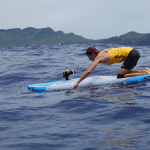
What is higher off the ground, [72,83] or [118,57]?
[118,57]

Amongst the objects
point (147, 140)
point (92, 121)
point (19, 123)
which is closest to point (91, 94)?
point (92, 121)

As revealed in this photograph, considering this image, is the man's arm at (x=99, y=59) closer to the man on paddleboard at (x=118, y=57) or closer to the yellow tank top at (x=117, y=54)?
the man on paddleboard at (x=118, y=57)

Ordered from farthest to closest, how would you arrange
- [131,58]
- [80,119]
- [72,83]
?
[72,83]
[131,58]
[80,119]

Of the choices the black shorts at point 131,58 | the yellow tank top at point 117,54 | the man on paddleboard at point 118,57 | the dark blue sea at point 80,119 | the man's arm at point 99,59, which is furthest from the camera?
the black shorts at point 131,58

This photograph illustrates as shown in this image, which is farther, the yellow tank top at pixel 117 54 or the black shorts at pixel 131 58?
the black shorts at pixel 131 58

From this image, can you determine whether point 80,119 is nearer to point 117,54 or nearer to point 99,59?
point 99,59

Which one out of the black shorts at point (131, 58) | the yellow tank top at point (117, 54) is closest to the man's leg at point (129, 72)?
the black shorts at point (131, 58)

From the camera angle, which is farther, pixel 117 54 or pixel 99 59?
pixel 117 54

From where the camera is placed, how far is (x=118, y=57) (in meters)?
7.85

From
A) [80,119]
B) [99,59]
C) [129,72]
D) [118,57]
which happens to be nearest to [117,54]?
[118,57]

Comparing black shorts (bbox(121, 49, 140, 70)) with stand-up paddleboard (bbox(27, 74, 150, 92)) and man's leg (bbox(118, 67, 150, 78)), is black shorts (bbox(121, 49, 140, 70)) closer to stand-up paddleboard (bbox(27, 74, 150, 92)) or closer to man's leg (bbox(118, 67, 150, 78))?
man's leg (bbox(118, 67, 150, 78))

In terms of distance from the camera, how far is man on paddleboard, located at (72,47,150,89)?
7402mm

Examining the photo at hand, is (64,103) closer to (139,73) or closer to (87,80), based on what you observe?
(87,80)

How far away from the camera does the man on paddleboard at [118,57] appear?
24.3 ft
